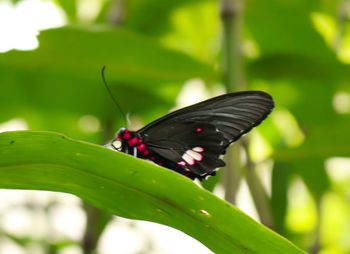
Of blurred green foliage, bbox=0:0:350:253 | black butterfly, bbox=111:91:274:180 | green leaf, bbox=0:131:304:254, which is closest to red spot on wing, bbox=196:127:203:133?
black butterfly, bbox=111:91:274:180

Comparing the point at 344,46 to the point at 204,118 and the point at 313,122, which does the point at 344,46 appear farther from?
the point at 204,118

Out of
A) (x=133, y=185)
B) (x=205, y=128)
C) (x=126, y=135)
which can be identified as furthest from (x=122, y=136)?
(x=133, y=185)

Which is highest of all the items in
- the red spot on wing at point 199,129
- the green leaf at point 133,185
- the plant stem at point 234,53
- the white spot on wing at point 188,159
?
the plant stem at point 234,53

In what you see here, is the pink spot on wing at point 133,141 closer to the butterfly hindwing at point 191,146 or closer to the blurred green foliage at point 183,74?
the butterfly hindwing at point 191,146

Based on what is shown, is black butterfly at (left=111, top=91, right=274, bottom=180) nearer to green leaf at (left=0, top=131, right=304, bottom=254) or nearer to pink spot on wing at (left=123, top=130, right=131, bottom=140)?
pink spot on wing at (left=123, top=130, right=131, bottom=140)

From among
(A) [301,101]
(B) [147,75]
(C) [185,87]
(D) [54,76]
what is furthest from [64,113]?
(A) [301,101]

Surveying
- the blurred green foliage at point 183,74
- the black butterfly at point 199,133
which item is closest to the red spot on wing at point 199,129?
the black butterfly at point 199,133
